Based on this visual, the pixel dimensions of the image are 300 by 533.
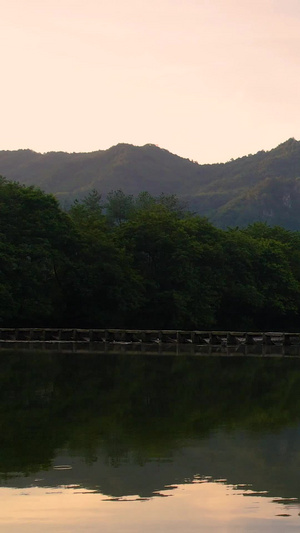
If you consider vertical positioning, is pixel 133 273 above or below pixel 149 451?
above

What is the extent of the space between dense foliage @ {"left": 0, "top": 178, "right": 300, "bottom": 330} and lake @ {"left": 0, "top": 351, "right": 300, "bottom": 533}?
29918mm

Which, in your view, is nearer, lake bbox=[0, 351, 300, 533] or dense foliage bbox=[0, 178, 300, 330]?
lake bbox=[0, 351, 300, 533]

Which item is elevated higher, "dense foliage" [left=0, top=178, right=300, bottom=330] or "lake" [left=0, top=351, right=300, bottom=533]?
"dense foliage" [left=0, top=178, right=300, bottom=330]

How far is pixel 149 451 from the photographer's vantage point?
2505cm

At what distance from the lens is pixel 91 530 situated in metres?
16.6

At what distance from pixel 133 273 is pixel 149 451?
61.6 metres

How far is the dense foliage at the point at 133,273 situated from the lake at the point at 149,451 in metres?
29.9

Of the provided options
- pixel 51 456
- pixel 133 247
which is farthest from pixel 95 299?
pixel 51 456

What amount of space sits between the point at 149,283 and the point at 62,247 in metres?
9.69

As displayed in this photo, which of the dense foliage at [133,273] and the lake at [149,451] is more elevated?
the dense foliage at [133,273]

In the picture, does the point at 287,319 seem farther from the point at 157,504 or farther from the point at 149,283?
the point at 157,504

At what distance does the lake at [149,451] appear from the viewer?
17719mm

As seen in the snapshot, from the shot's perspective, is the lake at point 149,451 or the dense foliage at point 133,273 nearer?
the lake at point 149,451

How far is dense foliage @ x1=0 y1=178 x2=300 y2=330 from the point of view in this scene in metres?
76.9
